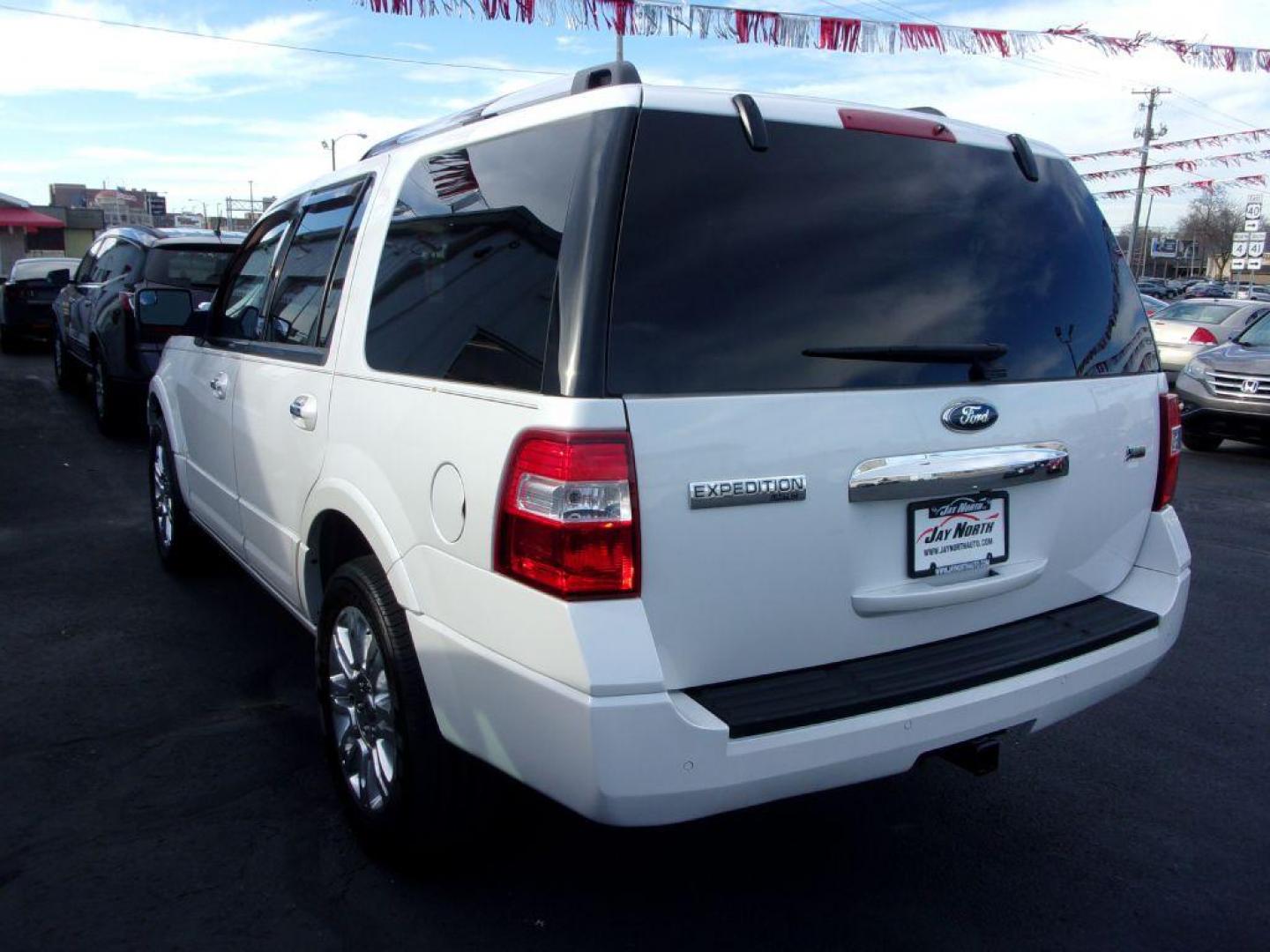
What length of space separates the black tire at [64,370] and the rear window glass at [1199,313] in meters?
15.4

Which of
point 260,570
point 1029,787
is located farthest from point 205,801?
point 1029,787

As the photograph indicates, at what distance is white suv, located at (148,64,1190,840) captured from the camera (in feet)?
7.18

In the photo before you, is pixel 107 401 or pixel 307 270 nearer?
pixel 307 270

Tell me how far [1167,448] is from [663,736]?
73.8 inches

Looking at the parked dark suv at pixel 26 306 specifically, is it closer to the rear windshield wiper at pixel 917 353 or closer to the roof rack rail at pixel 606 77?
the roof rack rail at pixel 606 77

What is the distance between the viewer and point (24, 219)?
56.1m

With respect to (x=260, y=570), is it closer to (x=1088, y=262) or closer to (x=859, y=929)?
(x=859, y=929)

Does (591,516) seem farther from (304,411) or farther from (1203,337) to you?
(1203,337)

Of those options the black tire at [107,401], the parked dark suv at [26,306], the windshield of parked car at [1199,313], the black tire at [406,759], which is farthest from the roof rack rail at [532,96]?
the windshield of parked car at [1199,313]

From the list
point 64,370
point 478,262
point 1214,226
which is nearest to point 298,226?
point 478,262

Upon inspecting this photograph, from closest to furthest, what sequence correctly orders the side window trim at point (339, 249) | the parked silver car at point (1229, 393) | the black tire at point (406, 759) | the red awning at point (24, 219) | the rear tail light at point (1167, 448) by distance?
1. the black tire at point (406, 759)
2. the rear tail light at point (1167, 448)
3. the side window trim at point (339, 249)
4. the parked silver car at point (1229, 393)
5. the red awning at point (24, 219)

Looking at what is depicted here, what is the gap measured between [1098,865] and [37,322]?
1765 centimetres

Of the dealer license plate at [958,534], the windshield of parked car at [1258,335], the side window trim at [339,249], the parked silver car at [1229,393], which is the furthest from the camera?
the windshield of parked car at [1258,335]

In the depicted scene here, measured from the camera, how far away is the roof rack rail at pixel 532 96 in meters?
2.55
